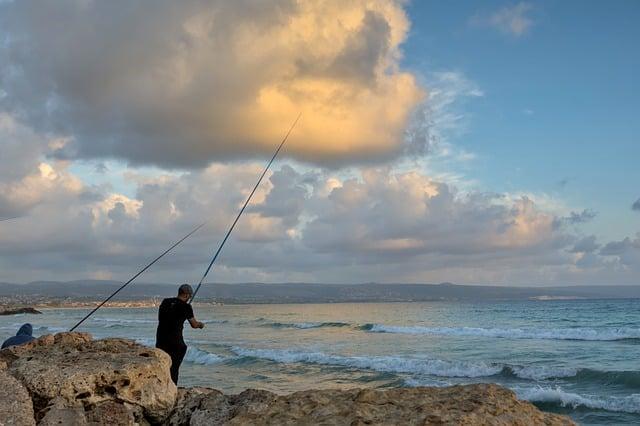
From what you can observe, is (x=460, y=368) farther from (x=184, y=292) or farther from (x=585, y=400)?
(x=184, y=292)

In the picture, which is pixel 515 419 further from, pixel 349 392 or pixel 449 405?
pixel 349 392

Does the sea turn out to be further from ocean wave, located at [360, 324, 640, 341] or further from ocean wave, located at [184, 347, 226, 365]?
ocean wave, located at [360, 324, 640, 341]

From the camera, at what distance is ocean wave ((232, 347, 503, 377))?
19281 mm

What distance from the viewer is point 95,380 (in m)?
4.86

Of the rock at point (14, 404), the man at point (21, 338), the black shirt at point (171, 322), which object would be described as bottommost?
the rock at point (14, 404)

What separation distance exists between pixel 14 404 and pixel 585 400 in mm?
13330

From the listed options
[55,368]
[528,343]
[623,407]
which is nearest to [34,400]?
[55,368]

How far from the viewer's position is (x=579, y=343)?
29.9 metres

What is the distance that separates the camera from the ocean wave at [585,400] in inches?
524

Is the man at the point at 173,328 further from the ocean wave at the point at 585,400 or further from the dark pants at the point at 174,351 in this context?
the ocean wave at the point at 585,400

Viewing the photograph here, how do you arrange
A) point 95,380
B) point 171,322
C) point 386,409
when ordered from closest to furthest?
point 386,409
point 95,380
point 171,322

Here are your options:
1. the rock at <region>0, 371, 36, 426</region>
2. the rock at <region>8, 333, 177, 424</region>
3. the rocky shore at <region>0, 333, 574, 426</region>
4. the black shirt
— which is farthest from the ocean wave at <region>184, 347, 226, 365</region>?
the rock at <region>0, 371, 36, 426</region>

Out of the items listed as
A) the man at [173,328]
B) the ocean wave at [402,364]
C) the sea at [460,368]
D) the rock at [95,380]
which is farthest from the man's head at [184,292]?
the ocean wave at [402,364]

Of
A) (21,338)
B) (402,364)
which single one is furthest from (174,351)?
(402,364)
